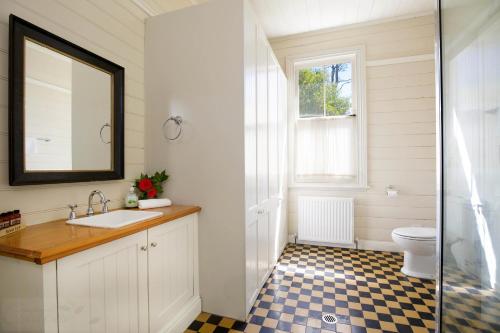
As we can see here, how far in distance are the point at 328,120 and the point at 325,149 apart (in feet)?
1.26

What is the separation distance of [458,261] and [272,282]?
160cm

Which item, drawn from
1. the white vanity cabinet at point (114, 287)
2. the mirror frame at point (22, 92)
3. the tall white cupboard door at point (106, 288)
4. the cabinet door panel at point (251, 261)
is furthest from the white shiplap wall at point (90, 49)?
the cabinet door panel at point (251, 261)

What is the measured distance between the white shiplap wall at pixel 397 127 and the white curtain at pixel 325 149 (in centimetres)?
23

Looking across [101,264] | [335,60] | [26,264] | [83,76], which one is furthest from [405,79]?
[26,264]

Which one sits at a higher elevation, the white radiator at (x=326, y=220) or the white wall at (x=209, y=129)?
the white wall at (x=209, y=129)

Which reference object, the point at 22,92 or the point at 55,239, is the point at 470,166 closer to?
the point at 55,239

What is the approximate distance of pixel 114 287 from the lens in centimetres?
123

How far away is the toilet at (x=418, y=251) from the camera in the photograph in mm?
2422

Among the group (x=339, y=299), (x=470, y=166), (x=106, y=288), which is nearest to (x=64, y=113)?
(x=106, y=288)

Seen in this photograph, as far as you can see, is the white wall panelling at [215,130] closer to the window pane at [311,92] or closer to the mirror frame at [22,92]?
the mirror frame at [22,92]

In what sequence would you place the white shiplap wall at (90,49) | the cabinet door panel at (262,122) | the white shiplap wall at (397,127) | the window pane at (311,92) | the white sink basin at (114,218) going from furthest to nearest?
the window pane at (311,92), the white shiplap wall at (397,127), the cabinet door panel at (262,122), the white sink basin at (114,218), the white shiplap wall at (90,49)

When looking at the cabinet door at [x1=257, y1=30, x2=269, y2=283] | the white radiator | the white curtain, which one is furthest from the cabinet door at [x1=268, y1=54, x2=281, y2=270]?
the white curtain

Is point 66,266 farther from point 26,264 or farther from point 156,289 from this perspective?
point 156,289

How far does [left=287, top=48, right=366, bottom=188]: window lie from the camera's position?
3318 mm
